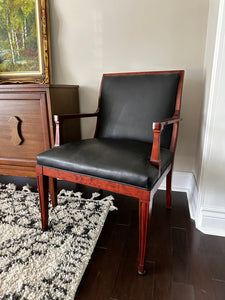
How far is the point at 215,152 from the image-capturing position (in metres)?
1.19

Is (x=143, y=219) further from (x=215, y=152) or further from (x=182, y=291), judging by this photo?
(x=215, y=152)

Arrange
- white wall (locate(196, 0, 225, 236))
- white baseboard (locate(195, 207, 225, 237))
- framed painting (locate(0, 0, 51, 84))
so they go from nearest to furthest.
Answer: white wall (locate(196, 0, 225, 236)) → white baseboard (locate(195, 207, 225, 237)) → framed painting (locate(0, 0, 51, 84))

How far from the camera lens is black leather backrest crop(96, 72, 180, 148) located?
1.36 metres

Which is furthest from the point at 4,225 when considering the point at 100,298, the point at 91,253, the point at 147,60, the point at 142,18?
the point at 142,18

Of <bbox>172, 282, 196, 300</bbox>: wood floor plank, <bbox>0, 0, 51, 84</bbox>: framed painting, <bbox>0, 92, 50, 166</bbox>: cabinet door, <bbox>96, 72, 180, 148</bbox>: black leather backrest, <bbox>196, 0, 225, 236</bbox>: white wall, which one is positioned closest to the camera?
<bbox>172, 282, 196, 300</bbox>: wood floor plank

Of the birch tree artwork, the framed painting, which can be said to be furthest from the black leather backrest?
the birch tree artwork

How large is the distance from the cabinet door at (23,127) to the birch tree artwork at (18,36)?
0.46 metres

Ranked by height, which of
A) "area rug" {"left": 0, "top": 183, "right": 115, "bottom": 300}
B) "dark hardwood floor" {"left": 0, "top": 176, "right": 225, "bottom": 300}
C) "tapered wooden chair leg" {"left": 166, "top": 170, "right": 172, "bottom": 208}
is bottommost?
"dark hardwood floor" {"left": 0, "top": 176, "right": 225, "bottom": 300}

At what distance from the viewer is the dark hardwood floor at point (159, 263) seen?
87 cm

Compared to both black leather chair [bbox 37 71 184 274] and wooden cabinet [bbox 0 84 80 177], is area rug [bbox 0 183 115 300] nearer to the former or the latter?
black leather chair [bbox 37 71 184 274]

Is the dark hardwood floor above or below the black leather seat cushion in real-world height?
below

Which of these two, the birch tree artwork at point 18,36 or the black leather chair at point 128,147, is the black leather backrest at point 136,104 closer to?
the black leather chair at point 128,147

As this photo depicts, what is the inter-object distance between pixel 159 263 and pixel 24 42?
6.28 feet

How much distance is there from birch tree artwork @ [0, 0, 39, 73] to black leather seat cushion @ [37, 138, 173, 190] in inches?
42.7
